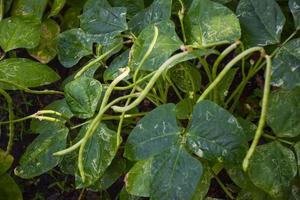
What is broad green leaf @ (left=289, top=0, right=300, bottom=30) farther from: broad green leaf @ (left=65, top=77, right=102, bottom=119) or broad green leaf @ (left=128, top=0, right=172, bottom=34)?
broad green leaf @ (left=65, top=77, right=102, bottom=119)

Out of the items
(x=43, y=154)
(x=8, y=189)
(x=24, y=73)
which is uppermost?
(x=24, y=73)

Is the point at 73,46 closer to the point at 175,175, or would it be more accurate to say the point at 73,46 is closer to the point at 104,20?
the point at 104,20

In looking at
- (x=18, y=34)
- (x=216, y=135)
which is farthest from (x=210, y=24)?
(x=18, y=34)

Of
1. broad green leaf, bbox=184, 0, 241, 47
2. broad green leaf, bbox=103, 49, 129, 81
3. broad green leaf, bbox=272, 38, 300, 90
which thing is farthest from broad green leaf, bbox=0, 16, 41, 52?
broad green leaf, bbox=272, 38, 300, 90

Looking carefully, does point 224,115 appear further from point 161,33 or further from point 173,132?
point 161,33

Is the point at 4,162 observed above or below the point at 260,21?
below

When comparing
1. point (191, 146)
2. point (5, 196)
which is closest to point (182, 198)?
point (191, 146)

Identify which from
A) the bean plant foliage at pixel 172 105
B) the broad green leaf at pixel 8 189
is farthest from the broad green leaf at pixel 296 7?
the broad green leaf at pixel 8 189
